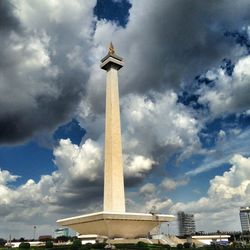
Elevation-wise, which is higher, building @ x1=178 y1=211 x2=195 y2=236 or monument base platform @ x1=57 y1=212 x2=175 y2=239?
building @ x1=178 y1=211 x2=195 y2=236

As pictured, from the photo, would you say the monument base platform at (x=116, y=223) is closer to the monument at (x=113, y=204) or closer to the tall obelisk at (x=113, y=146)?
the monument at (x=113, y=204)

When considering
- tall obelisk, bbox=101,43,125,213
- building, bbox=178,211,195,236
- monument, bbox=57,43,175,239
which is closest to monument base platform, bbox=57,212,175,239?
monument, bbox=57,43,175,239

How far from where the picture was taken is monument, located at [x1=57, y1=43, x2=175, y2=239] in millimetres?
44656

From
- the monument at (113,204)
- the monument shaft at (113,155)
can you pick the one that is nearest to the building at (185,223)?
the monument at (113,204)

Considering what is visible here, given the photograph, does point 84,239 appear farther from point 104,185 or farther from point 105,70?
point 105,70

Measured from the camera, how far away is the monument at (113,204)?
147 feet

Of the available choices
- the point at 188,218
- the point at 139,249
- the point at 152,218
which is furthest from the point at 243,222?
the point at 139,249

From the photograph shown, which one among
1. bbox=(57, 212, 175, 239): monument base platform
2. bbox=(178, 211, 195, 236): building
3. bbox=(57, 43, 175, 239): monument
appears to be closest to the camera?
bbox=(57, 212, 175, 239): monument base platform

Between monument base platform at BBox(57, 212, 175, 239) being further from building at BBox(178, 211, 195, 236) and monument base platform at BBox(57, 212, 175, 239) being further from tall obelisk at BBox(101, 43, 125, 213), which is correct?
building at BBox(178, 211, 195, 236)

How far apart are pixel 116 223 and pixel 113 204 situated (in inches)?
158

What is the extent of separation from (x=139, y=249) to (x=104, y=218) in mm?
10442

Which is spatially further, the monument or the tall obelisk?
the tall obelisk

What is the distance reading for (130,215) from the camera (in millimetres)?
44938

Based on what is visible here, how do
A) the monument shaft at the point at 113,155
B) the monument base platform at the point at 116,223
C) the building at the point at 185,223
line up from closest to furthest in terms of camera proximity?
the monument base platform at the point at 116,223
the monument shaft at the point at 113,155
the building at the point at 185,223
